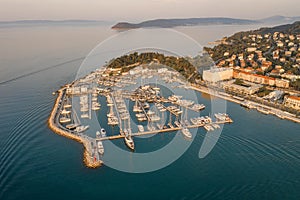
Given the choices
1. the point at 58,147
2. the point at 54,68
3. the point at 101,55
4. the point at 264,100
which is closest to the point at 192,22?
the point at 101,55

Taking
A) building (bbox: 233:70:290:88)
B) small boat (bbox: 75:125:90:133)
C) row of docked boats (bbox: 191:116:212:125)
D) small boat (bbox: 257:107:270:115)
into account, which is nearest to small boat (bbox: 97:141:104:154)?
small boat (bbox: 75:125:90:133)

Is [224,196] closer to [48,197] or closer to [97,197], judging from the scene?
[97,197]

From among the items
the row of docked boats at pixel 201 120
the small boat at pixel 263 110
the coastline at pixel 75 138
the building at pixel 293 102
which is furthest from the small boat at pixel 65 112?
the building at pixel 293 102

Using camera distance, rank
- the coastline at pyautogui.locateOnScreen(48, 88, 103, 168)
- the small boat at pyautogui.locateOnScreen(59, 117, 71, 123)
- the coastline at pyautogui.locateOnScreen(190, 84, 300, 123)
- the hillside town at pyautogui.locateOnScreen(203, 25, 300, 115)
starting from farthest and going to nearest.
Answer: the hillside town at pyautogui.locateOnScreen(203, 25, 300, 115) → the coastline at pyautogui.locateOnScreen(190, 84, 300, 123) → the small boat at pyautogui.locateOnScreen(59, 117, 71, 123) → the coastline at pyautogui.locateOnScreen(48, 88, 103, 168)

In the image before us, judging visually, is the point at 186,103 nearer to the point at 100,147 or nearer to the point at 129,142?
the point at 129,142

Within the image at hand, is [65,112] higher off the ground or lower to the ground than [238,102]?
higher

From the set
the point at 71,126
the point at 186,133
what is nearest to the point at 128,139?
the point at 186,133

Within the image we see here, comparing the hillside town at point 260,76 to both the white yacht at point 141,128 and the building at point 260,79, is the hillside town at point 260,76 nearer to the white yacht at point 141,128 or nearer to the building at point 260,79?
the building at point 260,79

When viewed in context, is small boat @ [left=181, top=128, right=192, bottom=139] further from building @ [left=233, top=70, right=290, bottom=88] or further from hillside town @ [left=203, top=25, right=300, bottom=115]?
building @ [left=233, top=70, right=290, bottom=88]
